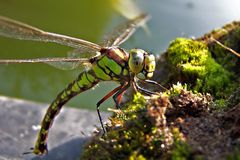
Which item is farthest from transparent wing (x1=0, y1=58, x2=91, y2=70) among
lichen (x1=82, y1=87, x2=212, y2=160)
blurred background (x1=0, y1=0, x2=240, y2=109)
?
blurred background (x1=0, y1=0, x2=240, y2=109)

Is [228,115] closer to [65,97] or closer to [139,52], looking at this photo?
[139,52]

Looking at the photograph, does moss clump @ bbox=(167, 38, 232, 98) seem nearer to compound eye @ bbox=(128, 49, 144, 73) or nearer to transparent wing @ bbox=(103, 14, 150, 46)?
compound eye @ bbox=(128, 49, 144, 73)

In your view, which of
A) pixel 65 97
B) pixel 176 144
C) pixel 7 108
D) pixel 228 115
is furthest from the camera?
pixel 7 108

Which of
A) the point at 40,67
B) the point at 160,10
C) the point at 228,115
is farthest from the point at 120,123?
the point at 160,10

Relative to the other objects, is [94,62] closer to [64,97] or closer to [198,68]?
[64,97]

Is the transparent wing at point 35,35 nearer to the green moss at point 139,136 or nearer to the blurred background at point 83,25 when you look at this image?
the green moss at point 139,136

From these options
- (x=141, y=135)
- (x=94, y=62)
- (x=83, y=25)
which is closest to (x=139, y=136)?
(x=141, y=135)
